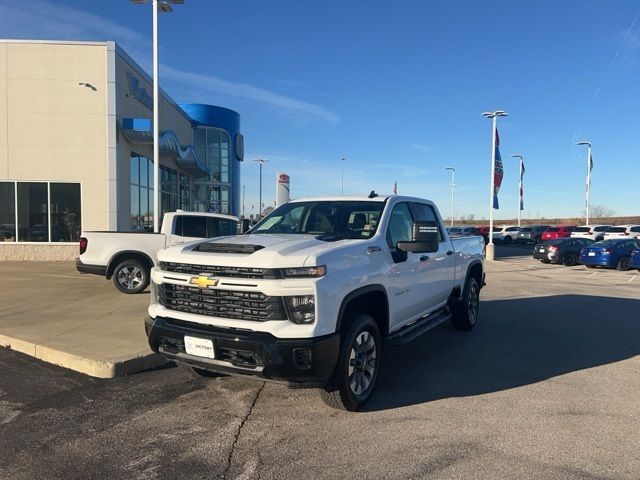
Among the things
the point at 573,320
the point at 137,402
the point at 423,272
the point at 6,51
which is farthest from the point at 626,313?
the point at 6,51

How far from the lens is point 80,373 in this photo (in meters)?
5.69

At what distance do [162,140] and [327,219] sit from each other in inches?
607

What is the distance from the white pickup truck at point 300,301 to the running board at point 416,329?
3 cm

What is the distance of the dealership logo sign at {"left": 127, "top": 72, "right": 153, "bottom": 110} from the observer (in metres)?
18.7

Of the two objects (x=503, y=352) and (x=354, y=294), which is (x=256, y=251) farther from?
(x=503, y=352)

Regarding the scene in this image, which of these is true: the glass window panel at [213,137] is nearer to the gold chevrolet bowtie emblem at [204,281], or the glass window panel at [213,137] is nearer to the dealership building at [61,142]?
the dealership building at [61,142]

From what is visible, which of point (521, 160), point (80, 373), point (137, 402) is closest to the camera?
point (137, 402)

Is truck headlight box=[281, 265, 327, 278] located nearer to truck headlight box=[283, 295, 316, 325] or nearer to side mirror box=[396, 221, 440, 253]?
truck headlight box=[283, 295, 316, 325]

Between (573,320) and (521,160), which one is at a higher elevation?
(521,160)

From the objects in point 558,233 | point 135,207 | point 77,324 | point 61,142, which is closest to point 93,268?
point 77,324

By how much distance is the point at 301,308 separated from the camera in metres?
4.00

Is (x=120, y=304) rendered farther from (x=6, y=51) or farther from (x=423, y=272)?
(x=6, y=51)

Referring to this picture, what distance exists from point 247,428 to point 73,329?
4.11 m

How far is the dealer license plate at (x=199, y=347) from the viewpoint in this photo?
413 centimetres
